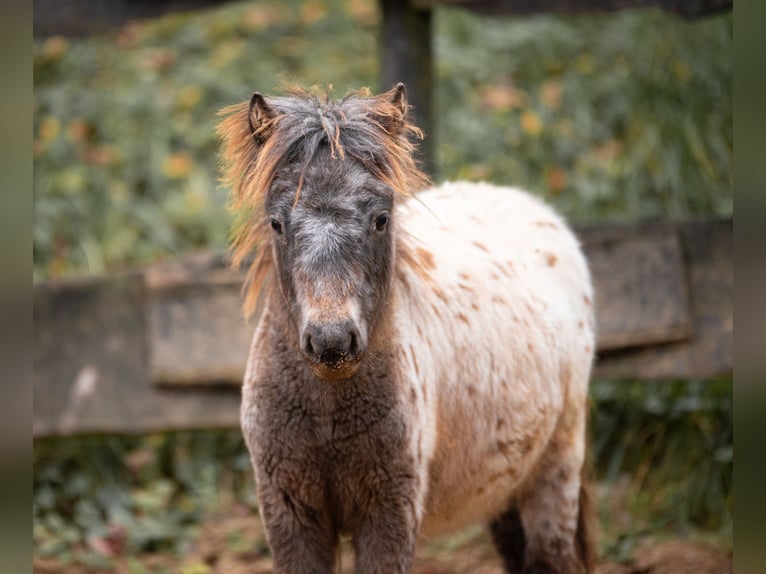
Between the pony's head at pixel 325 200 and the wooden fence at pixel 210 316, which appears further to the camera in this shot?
the wooden fence at pixel 210 316

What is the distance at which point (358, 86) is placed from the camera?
852 centimetres

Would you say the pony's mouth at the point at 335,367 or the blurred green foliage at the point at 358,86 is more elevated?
the blurred green foliage at the point at 358,86

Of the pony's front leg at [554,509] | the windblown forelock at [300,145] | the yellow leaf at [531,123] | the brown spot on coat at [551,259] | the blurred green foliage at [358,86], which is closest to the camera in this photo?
the windblown forelock at [300,145]

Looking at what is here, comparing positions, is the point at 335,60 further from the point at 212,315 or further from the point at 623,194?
the point at 212,315

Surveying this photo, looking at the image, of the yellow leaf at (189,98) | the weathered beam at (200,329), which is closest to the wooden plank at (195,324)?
the weathered beam at (200,329)

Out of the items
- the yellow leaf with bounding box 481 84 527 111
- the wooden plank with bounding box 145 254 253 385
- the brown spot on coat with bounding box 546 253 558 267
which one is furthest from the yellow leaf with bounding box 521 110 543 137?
the brown spot on coat with bounding box 546 253 558 267

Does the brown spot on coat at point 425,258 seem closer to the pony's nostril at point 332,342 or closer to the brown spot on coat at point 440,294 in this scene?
the brown spot on coat at point 440,294

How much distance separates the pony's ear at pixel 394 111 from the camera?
3.42 metres

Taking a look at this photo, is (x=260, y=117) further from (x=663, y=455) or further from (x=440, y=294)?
(x=663, y=455)

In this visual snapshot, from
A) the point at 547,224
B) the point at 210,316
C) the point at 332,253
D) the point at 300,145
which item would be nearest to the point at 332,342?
the point at 332,253

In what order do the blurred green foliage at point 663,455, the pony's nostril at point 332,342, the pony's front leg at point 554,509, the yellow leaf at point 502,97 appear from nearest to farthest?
the pony's nostril at point 332,342
the pony's front leg at point 554,509
the blurred green foliage at point 663,455
the yellow leaf at point 502,97

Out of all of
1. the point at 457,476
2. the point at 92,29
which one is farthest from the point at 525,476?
the point at 92,29

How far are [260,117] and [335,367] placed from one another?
1.01 metres

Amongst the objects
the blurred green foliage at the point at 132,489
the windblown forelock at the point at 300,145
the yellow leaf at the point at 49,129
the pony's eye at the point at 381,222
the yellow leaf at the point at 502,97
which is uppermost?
the yellow leaf at the point at 502,97
